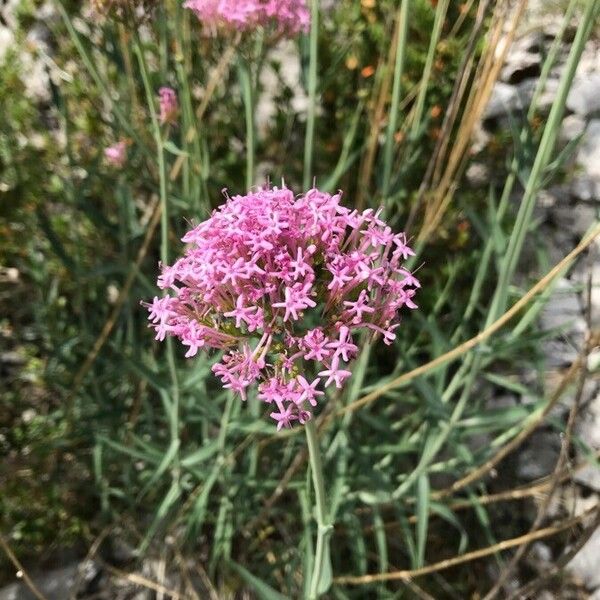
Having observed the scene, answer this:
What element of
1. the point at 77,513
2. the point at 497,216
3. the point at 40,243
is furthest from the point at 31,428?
the point at 497,216

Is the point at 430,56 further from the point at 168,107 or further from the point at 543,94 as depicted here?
the point at 543,94

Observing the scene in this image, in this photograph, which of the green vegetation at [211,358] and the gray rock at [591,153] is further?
the gray rock at [591,153]

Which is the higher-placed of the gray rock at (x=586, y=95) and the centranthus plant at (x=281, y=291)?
the centranthus plant at (x=281, y=291)

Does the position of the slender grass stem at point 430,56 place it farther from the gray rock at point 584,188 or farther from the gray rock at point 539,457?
the gray rock at point 539,457

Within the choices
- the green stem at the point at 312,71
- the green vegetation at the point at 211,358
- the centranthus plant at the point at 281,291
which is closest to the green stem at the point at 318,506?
the centranthus plant at the point at 281,291

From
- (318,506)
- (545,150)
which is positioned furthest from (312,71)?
(318,506)
